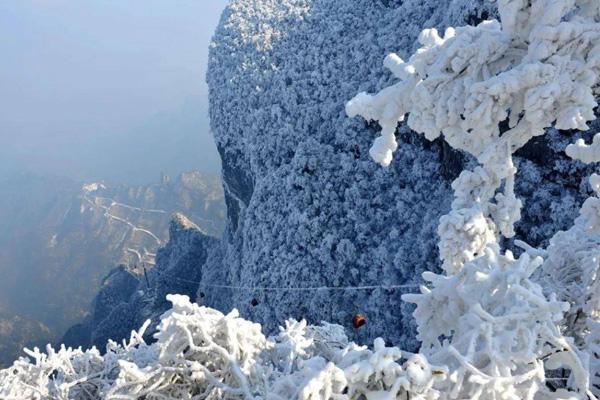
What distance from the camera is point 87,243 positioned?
549ft

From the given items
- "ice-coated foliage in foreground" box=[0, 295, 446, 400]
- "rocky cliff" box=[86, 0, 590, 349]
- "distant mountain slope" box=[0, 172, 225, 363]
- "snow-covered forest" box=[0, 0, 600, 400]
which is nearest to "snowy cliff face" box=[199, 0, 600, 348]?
"rocky cliff" box=[86, 0, 590, 349]

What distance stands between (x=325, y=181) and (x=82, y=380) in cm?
2892

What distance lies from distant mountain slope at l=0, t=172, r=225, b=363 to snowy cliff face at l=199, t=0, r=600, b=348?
9161cm

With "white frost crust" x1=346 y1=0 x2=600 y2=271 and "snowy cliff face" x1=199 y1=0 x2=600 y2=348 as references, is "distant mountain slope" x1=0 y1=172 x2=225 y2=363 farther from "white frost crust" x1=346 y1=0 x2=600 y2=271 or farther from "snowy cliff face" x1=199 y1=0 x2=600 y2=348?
"white frost crust" x1=346 y1=0 x2=600 y2=271

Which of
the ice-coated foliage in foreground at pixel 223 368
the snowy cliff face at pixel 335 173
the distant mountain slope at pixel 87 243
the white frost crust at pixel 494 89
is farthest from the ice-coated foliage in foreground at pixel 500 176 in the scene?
the distant mountain slope at pixel 87 243

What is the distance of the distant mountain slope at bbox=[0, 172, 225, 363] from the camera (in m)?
145

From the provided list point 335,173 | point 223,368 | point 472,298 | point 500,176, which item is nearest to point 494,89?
point 500,176

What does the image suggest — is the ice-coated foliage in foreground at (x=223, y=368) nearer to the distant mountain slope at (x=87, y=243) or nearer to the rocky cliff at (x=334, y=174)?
the rocky cliff at (x=334, y=174)

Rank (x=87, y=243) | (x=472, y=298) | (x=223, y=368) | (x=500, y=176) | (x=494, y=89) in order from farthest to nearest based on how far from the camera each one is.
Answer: (x=87, y=243) < (x=500, y=176) < (x=223, y=368) < (x=472, y=298) < (x=494, y=89)

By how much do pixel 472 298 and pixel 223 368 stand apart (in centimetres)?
254

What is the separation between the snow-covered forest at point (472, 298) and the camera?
407cm

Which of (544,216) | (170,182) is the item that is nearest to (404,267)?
(544,216)

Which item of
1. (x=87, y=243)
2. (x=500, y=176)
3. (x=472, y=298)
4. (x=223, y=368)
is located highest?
(x=500, y=176)

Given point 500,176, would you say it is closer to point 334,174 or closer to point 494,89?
point 494,89
